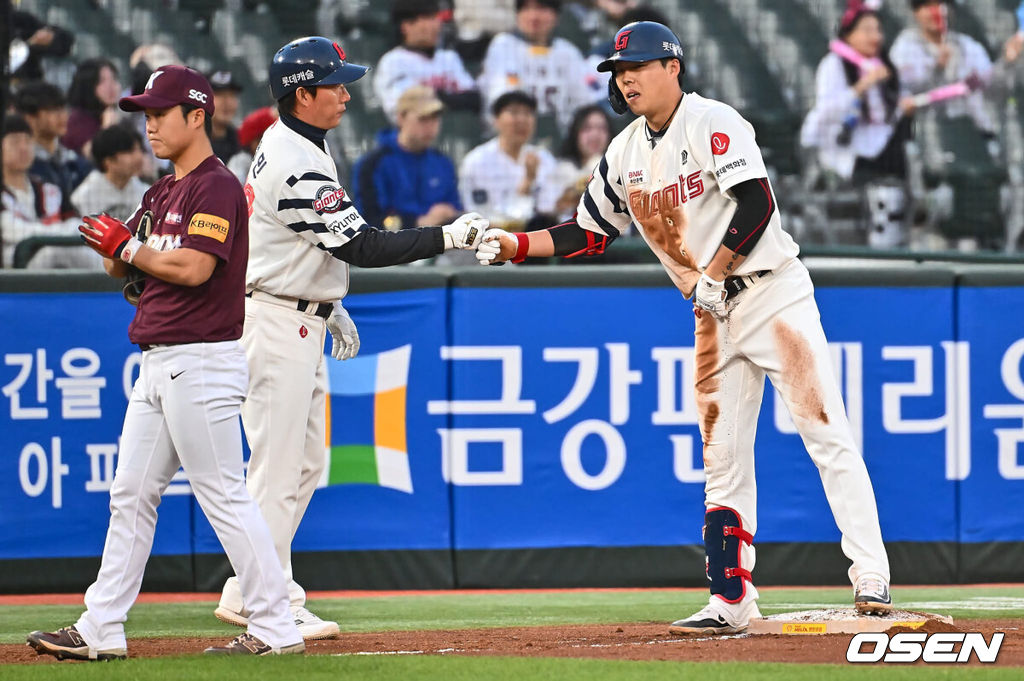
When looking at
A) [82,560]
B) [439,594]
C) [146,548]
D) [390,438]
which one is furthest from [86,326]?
[146,548]

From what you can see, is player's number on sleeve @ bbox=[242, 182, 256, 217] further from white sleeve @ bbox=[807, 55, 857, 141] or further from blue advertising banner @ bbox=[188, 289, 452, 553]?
white sleeve @ bbox=[807, 55, 857, 141]

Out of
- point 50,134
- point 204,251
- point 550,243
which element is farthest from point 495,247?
point 50,134

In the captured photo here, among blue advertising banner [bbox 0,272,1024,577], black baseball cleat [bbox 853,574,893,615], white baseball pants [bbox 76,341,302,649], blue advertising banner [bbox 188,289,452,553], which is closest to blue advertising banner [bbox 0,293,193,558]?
blue advertising banner [bbox 0,272,1024,577]

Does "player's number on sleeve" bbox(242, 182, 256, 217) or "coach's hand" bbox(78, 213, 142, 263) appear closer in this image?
"coach's hand" bbox(78, 213, 142, 263)

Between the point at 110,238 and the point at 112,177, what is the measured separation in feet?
17.9

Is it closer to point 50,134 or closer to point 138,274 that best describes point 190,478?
point 138,274

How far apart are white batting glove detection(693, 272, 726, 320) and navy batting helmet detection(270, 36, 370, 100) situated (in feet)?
4.60

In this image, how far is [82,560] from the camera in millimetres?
6902

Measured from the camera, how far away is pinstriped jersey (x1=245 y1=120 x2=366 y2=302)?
4.91 metres

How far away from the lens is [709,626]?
16.2 feet

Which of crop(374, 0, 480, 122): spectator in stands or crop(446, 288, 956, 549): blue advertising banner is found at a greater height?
crop(374, 0, 480, 122): spectator in stands

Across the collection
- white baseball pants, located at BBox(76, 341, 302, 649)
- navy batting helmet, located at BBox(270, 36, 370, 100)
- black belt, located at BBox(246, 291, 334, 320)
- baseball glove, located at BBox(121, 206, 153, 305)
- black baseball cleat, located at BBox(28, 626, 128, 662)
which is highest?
navy batting helmet, located at BBox(270, 36, 370, 100)

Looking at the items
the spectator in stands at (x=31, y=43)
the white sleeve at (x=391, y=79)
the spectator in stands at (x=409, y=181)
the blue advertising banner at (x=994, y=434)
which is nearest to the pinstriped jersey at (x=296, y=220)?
the blue advertising banner at (x=994, y=434)

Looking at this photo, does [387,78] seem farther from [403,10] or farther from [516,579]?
[516,579]
